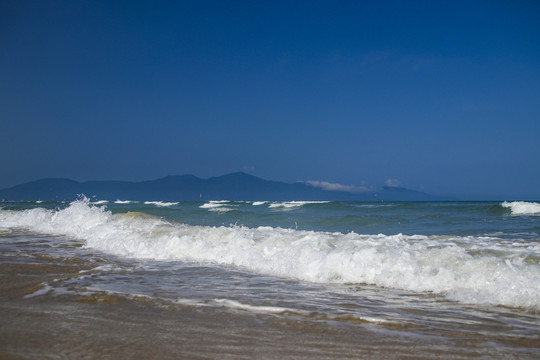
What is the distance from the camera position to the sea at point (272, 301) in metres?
2.97

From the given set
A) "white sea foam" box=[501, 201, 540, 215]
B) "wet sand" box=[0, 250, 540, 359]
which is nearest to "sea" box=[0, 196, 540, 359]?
"wet sand" box=[0, 250, 540, 359]

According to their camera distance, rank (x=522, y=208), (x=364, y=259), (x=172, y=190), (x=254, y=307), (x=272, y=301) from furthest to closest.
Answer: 1. (x=172, y=190)
2. (x=522, y=208)
3. (x=364, y=259)
4. (x=272, y=301)
5. (x=254, y=307)

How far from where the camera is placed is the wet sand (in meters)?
2.79

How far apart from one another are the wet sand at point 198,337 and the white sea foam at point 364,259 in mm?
1846

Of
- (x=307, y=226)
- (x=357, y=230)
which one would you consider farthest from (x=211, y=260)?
(x=307, y=226)

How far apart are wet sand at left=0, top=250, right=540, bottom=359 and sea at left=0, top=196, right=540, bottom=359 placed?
0.01 m

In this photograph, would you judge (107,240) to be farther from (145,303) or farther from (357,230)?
(357,230)

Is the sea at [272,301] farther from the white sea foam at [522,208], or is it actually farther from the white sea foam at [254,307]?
the white sea foam at [522,208]

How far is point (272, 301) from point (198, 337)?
1.50 meters

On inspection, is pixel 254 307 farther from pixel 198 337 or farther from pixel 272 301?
pixel 198 337

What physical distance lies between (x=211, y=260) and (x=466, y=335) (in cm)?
547

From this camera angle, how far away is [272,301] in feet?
14.8

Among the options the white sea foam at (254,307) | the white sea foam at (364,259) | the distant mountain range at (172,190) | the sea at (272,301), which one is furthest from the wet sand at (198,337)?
the distant mountain range at (172,190)

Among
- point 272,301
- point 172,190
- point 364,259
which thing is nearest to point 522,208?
point 364,259
